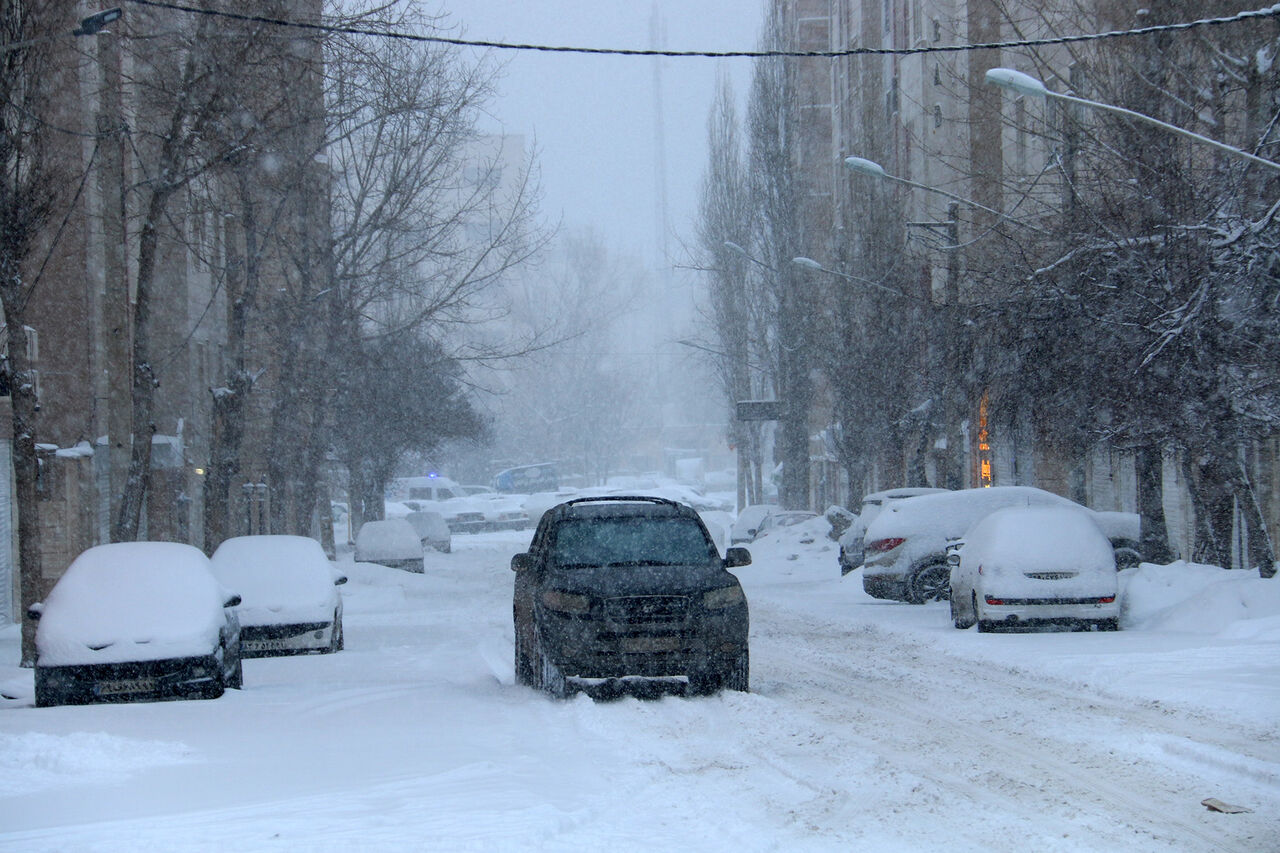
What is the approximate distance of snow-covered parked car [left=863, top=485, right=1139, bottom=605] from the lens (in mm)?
22031

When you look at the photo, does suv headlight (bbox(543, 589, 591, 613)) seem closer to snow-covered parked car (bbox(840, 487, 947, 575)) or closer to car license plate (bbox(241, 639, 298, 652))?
car license plate (bbox(241, 639, 298, 652))

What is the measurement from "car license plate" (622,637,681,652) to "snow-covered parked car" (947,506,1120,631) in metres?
6.10

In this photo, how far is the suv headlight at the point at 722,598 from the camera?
1171cm

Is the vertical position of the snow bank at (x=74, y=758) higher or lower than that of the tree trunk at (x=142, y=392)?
lower

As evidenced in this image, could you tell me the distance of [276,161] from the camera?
82.6ft

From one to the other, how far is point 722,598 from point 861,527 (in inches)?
645

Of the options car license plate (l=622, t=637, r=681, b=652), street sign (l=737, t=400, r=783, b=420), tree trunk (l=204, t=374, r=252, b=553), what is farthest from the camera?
street sign (l=737, t=400, r=783, b=420)

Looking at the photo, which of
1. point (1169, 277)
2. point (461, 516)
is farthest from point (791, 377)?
point (461, 516)

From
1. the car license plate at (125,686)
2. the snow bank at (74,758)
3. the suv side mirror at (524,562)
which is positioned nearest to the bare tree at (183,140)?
the car license plate at (125,686)

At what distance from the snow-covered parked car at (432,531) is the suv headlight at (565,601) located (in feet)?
121

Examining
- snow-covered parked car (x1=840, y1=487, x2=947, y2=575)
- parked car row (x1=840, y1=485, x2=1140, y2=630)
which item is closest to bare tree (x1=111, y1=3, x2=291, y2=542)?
parked car row (x1=840, y1=485, x2=1140, y2=630)

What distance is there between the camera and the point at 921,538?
2217 centimetres

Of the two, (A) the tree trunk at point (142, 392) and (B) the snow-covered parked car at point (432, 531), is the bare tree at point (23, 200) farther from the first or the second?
(B) the snow-covered parked car at point (432, 531)

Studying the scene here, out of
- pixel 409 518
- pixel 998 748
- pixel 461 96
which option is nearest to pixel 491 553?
pixel 409 518
